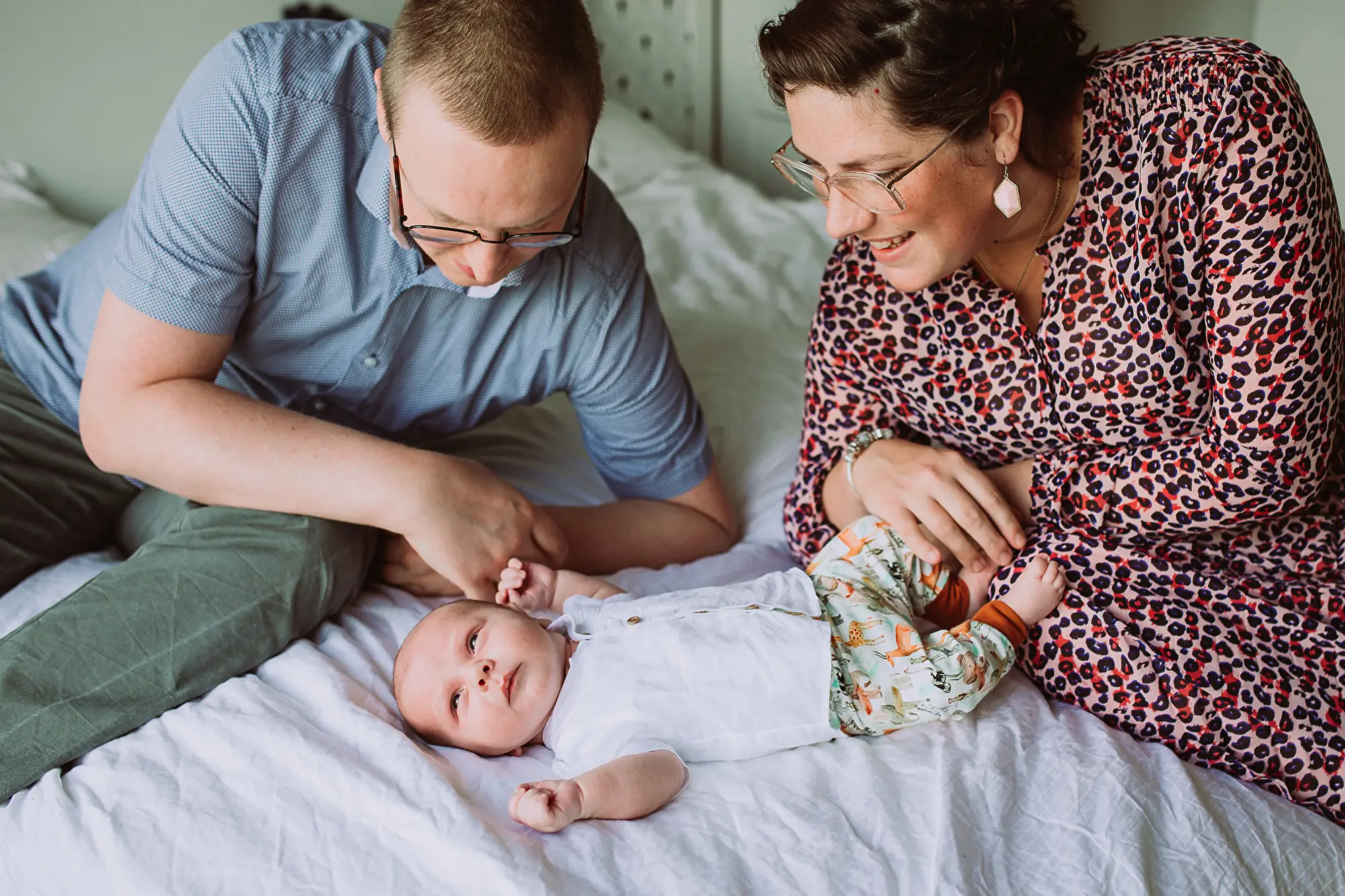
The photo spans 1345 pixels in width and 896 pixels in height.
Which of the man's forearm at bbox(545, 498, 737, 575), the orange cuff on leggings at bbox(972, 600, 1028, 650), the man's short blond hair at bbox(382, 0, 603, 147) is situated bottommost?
the man's forearm at bbox(545, 498, 737, 575)

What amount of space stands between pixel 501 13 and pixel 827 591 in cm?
74

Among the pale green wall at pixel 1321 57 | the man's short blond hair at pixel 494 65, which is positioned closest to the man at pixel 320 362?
the man's short blond hair at pixel 494 65

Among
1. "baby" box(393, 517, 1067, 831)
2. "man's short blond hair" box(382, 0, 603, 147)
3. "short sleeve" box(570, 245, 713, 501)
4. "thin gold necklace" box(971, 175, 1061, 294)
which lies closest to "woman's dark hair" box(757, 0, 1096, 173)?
"thin gold necklace" box(971, 175, 1061, 294)

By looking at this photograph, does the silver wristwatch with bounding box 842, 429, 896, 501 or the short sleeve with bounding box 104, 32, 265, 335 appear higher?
the short sleeve with bounding box 104, 32, 265, 335

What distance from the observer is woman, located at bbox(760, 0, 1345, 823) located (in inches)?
46.4

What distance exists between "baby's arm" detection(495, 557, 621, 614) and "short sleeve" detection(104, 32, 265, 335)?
0.48 m

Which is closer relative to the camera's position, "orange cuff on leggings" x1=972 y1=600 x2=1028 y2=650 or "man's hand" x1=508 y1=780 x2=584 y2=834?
"man's hand" x1=508 y1=780 x2=584 y2=834

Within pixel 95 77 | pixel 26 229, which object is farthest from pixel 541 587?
pixel 95 77

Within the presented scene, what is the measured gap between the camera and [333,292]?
56.5 inches

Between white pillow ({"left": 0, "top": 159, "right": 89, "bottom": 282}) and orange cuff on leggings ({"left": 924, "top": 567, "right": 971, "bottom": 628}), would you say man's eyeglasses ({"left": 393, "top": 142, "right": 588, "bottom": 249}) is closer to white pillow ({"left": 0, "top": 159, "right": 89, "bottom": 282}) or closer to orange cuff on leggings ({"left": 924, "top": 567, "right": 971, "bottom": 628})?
orange cuff on leggings ({"left": 924, "top": 567, "right": 971, "bottom": 628})

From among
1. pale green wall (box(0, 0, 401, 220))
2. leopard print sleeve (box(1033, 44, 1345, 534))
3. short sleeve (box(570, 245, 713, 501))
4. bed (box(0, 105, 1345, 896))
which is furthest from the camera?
pale green wall (box(0, 0, 401, 220))

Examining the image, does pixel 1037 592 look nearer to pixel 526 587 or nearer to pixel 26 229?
pixel 526 587

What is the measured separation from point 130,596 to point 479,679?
41 centimetres

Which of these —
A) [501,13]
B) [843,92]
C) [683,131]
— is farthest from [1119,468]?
[683,131]
